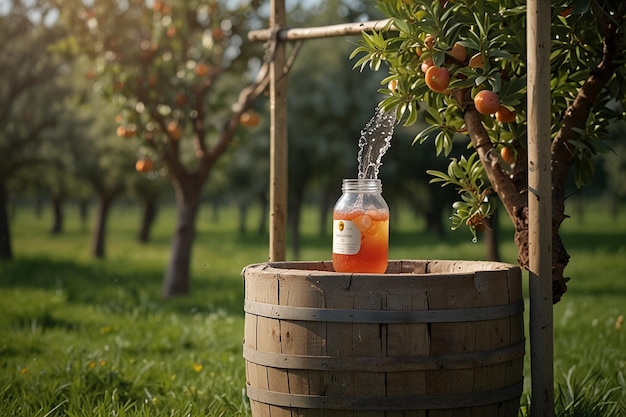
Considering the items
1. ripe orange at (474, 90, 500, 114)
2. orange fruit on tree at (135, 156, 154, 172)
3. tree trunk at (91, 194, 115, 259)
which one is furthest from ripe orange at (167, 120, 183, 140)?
tree trunk at (91, 194, 115, 259)

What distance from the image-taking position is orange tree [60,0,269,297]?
9.33 m

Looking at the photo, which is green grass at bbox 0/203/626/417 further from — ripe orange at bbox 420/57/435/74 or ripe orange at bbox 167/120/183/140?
ripe orange at bbox 167/120/183/140

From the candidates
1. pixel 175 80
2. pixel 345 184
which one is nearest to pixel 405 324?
pixel 345 184

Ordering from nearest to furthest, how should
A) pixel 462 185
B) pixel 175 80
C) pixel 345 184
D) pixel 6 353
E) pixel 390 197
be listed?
1. pixel 345 184
2. pixel 462 185
3. pixel 6 353
4. pixel 175 80
5. pixel 390 197

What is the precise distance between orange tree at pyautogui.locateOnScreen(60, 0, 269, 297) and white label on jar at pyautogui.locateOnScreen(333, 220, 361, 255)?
5517mm

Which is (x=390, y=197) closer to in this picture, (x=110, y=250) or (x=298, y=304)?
(x=110, y=250)

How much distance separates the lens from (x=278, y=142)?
16.6 ft

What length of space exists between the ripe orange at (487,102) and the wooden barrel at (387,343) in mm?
742

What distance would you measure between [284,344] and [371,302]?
0.41 metres

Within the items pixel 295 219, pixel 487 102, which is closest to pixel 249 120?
pixel 487 102

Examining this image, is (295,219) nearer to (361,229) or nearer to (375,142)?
(375,142)

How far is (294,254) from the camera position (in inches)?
712

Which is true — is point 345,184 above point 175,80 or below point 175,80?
below

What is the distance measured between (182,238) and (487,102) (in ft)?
25.6
